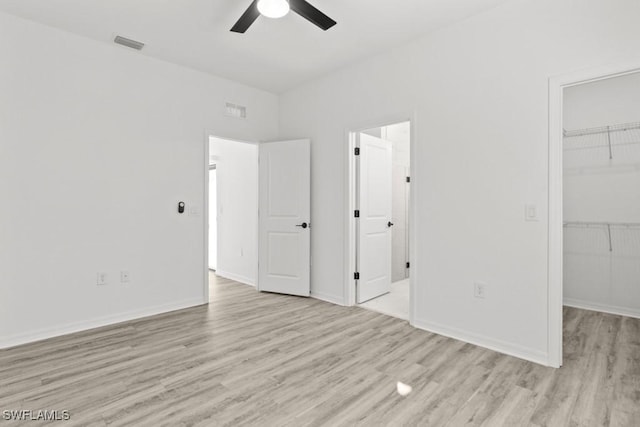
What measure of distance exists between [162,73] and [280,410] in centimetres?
363

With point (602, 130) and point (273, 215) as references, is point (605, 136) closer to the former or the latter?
point (602, 130)

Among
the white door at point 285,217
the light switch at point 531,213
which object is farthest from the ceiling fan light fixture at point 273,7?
the light switch at point 531,213

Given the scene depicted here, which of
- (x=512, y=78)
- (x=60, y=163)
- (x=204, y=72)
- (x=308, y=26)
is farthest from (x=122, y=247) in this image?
(x=512, y=78)

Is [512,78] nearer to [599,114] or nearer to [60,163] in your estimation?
[599,114]

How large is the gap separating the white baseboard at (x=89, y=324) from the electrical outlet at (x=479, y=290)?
3.05 metres

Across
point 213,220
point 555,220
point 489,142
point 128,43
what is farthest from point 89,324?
point 555,220

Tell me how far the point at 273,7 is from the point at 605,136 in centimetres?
390

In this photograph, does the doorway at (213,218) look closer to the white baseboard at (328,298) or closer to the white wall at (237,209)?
the white wall at (237,209)

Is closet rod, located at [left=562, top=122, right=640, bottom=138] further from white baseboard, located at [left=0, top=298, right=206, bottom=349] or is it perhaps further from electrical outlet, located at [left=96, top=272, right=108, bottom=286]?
electrical outlet, located at [left=96, top=272, right=108, bottom=286]

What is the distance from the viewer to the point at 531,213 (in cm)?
262

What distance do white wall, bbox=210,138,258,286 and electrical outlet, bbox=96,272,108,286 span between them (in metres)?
1.87

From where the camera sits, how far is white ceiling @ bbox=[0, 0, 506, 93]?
109 inches

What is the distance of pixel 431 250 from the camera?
3225mm

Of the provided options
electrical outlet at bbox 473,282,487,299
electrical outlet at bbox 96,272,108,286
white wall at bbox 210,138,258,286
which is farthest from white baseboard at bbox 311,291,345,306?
electrical outlet at bbox 96,272,108,286
